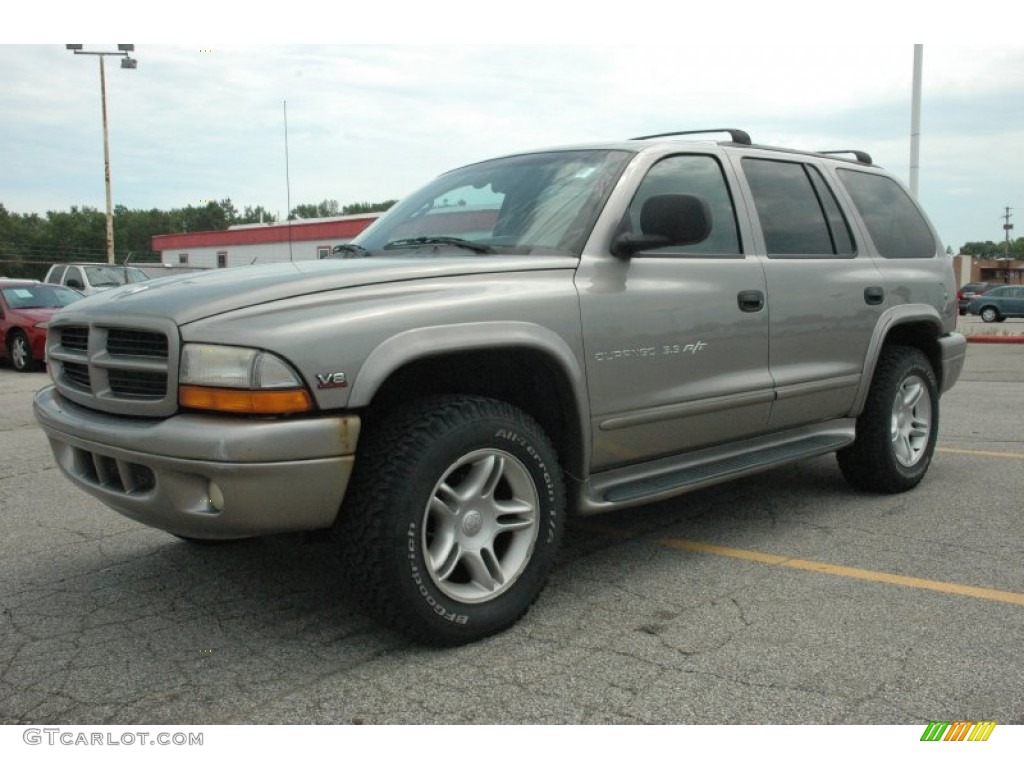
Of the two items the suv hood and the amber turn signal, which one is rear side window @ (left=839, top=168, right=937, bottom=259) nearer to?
the suv hood

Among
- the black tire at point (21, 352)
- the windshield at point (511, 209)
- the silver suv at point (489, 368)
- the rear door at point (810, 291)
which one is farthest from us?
the black tire at point (21, 352)

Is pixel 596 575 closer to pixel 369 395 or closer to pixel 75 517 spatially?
pixel 369 395

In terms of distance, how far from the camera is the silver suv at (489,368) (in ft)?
9.31

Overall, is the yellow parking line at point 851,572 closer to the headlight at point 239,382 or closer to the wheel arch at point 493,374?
the wheel arch at point 493,374

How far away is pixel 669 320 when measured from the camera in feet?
12.4

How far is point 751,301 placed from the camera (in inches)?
164

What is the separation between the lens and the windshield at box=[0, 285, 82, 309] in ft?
49.6

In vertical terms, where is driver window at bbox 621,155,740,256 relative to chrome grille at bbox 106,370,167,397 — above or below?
above

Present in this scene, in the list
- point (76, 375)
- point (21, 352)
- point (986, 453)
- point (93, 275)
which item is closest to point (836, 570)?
point (76, 375)

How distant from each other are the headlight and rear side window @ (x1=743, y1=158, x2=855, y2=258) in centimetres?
254

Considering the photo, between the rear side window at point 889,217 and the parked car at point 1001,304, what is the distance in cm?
3702

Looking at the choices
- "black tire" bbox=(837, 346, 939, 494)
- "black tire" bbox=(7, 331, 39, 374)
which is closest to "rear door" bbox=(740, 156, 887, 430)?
"black tire" bbox=(837, 346, 939, 494)

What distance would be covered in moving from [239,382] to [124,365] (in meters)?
0.50
